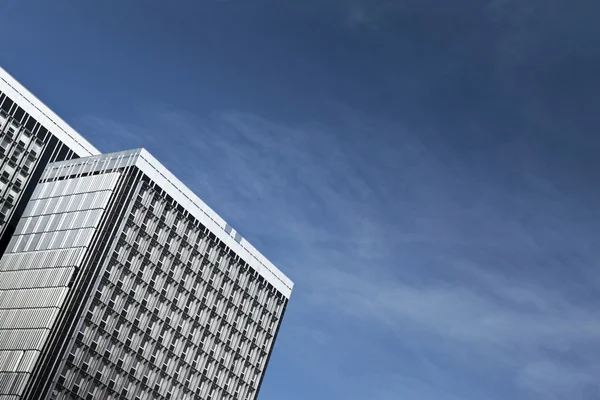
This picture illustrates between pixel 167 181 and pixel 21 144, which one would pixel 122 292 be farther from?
pixel 21 144

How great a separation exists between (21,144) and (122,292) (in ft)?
126

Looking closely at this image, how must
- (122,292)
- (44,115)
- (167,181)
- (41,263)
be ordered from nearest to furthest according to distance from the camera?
(41,263)
(122,292)
(167,181)
(44,115)

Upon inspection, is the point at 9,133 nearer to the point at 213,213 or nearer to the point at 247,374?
the point at 213,213

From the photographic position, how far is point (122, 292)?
170 metres

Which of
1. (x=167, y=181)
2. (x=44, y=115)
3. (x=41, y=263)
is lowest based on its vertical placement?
(x=41, y=263)

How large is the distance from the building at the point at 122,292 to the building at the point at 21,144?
266cm

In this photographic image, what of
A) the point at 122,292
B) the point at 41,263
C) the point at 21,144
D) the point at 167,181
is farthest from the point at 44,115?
the point at 122,292

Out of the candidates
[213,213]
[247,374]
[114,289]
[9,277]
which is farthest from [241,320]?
[9,277]

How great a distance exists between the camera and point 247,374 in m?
199

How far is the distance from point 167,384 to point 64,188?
145 feet

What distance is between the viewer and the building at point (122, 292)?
159 m

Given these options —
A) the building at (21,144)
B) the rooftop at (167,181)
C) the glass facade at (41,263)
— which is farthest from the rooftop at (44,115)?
the glass facade at (41,263)

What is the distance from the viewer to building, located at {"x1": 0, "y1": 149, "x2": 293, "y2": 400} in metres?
159

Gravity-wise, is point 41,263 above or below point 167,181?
below
